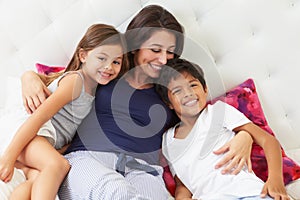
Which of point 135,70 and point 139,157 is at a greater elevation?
point 135,70

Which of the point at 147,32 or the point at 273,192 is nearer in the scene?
the point at 273,192

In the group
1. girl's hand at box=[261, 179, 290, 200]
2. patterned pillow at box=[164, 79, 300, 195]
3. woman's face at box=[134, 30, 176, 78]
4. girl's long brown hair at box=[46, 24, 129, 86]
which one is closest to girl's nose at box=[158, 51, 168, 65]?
woman's face at box=[134, 30, 176, 78]

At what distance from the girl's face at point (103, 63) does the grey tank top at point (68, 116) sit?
50 millimetres

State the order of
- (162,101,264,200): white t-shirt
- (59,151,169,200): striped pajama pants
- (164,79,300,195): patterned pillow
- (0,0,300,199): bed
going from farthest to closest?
(0,0,300,199): bed
(164,79,300,195): patterned pillow
(162,101,264,200): white t-shirt
(59,151,169,200): striped pajama pants

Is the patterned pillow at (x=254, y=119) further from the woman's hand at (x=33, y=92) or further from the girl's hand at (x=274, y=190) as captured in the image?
the woman's hand at (x=33, y=92)

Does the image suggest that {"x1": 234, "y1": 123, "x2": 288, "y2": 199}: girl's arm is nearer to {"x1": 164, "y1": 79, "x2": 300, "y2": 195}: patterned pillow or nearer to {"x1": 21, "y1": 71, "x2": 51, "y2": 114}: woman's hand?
{"x1": 164, "y1": 79, "x2": 300, "y2": 195}: patterned pillow

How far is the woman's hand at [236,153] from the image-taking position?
134 centimetres

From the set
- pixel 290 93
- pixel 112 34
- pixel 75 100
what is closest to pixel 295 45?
pixel 290 93

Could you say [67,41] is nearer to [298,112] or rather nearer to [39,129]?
[39,129]

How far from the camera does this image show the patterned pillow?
1443 mm

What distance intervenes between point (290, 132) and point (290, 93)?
0.47ft

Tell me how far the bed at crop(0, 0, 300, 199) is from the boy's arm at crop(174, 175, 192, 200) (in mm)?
368

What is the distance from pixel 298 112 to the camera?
5.44 ft

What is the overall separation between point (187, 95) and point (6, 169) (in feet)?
1.93
